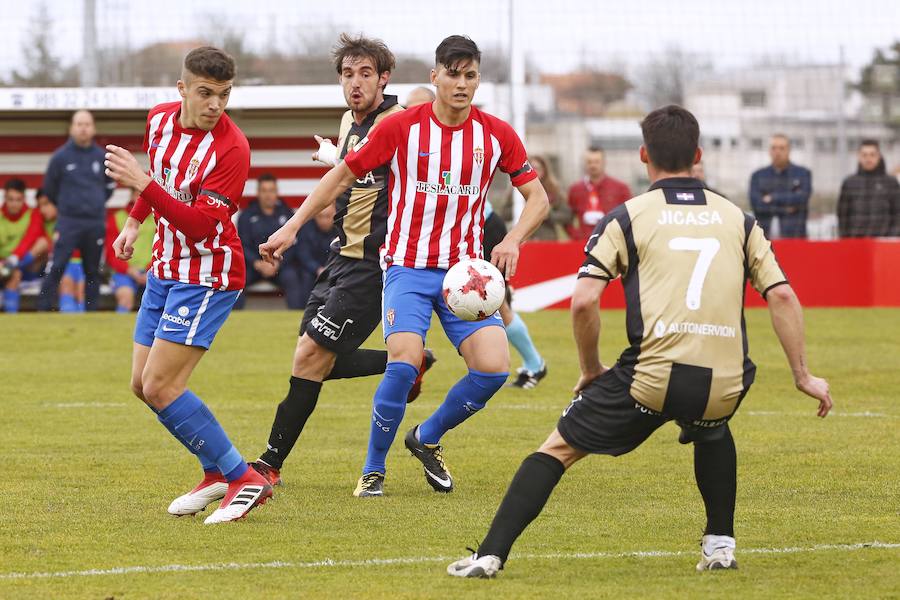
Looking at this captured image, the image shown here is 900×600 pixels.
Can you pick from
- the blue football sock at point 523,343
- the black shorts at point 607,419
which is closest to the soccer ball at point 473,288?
the black shorts at point 607,419

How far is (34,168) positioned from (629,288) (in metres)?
16.2

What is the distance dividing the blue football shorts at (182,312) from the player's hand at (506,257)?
1.21 meters

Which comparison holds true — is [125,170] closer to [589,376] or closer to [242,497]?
[242,497]

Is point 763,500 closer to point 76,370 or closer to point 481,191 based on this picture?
point 481,191

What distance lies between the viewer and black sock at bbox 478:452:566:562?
5.06 m

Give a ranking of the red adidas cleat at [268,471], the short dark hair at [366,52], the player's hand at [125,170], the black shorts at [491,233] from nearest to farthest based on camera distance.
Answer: the player's hand at [125,170] → the red adidas cleat at [268,471] → the short dark hair at [366,52] → the black shorts at [491,233]

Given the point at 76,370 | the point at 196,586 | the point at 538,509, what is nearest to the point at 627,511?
the point at 538,509

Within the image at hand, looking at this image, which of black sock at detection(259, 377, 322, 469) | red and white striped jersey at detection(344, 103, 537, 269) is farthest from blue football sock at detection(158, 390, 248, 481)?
red and white striped jersey at detection(344, 103, 537, 269)

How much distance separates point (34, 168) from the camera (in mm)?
19906

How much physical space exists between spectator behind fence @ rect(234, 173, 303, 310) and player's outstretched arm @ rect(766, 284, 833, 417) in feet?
39.9

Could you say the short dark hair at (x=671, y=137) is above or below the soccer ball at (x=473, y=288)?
above

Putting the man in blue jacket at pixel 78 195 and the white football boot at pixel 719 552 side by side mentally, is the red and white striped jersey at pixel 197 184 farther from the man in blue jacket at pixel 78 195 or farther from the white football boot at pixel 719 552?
the man in blue jacket at pixel 78 195

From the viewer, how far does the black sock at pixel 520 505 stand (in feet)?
16.6

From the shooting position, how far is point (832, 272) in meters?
17.7
